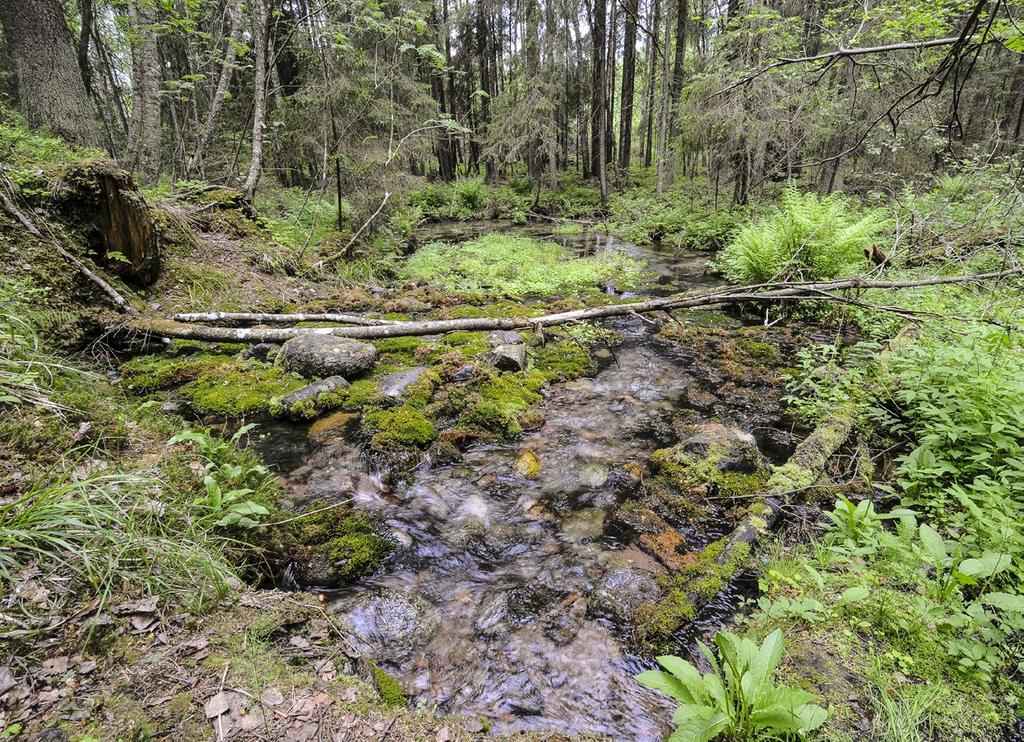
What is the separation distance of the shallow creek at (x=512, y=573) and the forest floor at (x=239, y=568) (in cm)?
21

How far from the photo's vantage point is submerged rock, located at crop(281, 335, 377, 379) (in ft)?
18.9

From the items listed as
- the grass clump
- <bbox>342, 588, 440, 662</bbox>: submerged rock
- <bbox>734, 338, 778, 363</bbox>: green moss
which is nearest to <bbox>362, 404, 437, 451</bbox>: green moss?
<bbox>342, 588, 440, 662</bbox>: submerged rock

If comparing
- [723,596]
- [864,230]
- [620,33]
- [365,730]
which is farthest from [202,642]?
[620,33]

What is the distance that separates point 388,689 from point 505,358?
4502mm

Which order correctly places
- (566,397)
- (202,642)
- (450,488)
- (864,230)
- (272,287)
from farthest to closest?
1. (272,287)
2. (864,230)
3. (566,397)
4. (450,488)
5. (202,642)

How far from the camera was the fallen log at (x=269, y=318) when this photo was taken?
6.41 meters

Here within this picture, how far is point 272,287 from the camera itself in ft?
29.1

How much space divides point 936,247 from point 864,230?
1.90 meters

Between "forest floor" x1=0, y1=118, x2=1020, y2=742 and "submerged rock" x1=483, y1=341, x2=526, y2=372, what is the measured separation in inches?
22.2

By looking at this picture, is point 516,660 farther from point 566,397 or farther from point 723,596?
point 566,397

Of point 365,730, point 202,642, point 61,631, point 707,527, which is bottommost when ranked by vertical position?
point 707,527

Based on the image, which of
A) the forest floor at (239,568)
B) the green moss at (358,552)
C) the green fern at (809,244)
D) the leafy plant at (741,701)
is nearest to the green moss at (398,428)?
the forest floor at (239,568)

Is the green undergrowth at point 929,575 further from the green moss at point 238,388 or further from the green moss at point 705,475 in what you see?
the green moss at point 238,388

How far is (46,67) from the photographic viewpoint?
6785 mm
